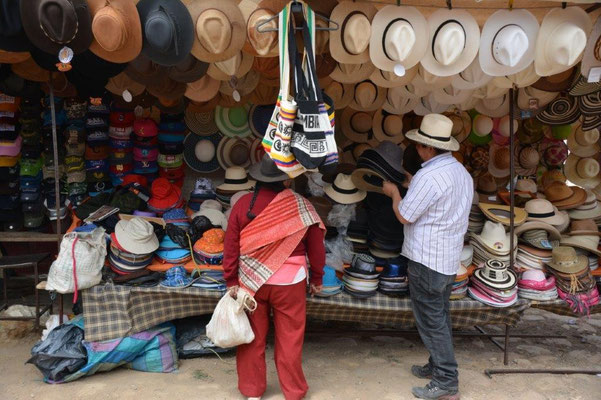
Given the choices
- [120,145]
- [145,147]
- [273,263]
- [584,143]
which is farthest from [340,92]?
[584,143]

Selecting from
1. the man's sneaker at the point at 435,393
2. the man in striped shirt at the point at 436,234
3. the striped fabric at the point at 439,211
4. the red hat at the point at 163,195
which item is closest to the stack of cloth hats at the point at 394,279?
the man in striped shirt at the point at 436,234

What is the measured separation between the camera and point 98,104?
18.7ft

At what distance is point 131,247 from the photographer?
4.42 metres

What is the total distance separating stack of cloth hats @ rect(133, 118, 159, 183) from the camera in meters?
5.77

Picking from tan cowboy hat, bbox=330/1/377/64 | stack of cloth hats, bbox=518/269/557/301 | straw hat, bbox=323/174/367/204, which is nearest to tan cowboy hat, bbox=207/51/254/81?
tan cowboy hat, bbox=330/1/377/64

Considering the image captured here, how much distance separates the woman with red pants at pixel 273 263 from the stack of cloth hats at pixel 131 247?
104 centimetres

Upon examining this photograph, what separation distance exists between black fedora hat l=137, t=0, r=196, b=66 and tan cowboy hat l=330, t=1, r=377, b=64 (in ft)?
3.26

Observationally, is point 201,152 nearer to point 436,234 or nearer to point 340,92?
point 340,92

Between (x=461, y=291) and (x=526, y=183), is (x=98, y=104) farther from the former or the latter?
(x=526, y=183)

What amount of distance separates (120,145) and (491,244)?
3928 mm

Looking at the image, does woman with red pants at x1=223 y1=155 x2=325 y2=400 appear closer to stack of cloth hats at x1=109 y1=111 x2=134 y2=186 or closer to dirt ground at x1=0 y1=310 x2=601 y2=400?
dirt ground at x1=0 y1=310 x2=601 y2=400

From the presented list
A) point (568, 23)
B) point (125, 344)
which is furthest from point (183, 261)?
point (568, 23)

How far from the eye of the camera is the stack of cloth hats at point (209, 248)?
457 centimetres

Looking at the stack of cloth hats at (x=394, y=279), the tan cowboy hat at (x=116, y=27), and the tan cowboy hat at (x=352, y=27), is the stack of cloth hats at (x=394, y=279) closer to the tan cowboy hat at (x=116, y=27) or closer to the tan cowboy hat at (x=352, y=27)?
the tan cowboy hat at (x=352, y=27)
